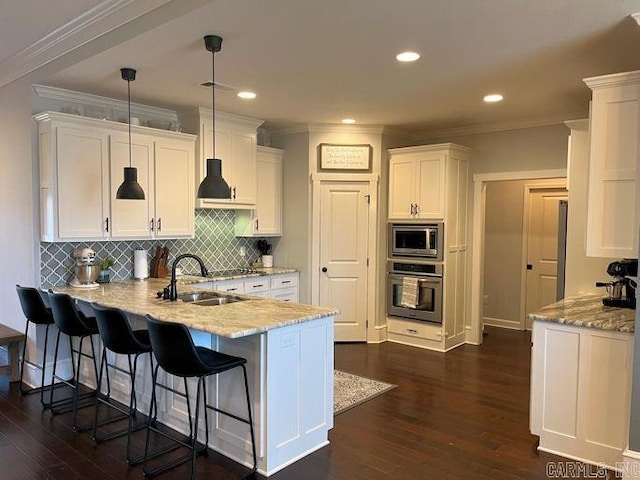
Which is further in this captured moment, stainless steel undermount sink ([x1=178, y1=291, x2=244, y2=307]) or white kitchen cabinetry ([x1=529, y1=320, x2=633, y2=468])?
stainless steel undermount sink ([x1=178, y1=291, x2=244, y2=307])

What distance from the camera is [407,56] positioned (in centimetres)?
330

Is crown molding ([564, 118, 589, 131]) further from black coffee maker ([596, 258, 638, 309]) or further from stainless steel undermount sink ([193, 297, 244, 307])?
stainless steel undermount sink ([193, 297, 244, 307])

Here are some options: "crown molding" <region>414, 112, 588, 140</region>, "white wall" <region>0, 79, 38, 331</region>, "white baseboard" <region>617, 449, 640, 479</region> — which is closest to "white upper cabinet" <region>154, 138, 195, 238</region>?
"white wall" <region>0, 79, 38, 331</region>

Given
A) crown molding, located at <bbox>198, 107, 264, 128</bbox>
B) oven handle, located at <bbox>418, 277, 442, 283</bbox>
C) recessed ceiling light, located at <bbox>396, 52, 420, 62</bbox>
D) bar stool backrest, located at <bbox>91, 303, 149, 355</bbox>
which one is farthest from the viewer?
oven handle, located at <bbox>418, 277, 442, 283</bbox>

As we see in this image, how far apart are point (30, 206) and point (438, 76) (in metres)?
3.61

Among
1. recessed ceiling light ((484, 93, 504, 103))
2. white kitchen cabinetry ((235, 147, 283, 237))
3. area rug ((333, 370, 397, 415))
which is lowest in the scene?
area rug ((333, 370, 397, 415))

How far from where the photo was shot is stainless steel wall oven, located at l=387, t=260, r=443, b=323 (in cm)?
565

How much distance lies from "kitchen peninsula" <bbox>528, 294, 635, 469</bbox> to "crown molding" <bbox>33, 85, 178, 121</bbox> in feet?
13.2

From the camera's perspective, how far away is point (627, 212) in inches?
112

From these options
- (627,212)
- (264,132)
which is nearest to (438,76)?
(627,212)

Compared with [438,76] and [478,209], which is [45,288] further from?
[478,209]

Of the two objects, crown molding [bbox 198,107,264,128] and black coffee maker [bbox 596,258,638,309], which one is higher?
crown molding [bbox 198,107,264,128]

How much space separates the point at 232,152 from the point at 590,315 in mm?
3784

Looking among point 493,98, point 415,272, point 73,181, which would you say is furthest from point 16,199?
point 493,98
